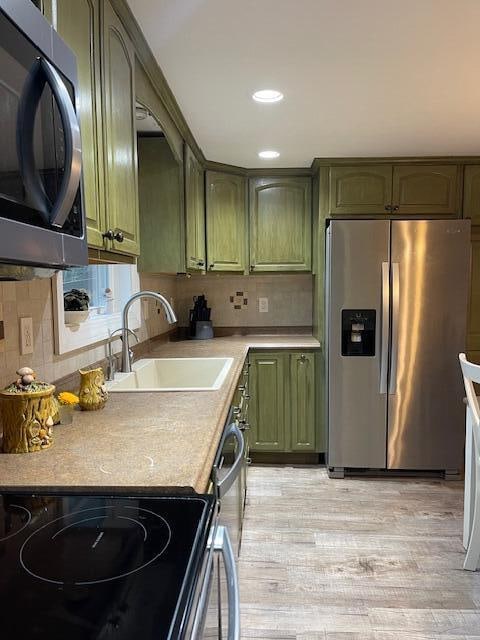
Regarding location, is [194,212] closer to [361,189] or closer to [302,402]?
[361,189]

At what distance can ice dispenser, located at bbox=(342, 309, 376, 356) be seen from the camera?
3.15m

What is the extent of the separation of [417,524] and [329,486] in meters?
0.64

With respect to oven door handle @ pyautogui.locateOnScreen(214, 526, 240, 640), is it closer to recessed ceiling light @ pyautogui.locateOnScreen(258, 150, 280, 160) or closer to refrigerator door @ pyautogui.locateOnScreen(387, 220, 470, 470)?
refrigerator door @ pyautogui.locateOnScreen(387, 220, 470, 470)

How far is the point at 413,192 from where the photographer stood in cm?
331

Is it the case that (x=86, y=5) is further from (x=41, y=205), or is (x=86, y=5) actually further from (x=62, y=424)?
(x=62, y=424)

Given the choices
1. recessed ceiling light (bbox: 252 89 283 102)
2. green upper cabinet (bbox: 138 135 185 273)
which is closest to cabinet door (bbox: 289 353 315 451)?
green upper cabinet (bbox: 138 135 185 273)

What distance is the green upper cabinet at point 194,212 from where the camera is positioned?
9.34ft

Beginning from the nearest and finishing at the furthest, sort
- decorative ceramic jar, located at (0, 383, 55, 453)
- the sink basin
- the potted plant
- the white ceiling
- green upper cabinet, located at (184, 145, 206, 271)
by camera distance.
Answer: decorative ceramic jar, located at (0, 383, 55, 453) < the white ceiling < the potted plant < the sink basin < green upper cabinet, located at (184, 145, 206, 271)

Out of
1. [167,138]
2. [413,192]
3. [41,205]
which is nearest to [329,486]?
[413,192]

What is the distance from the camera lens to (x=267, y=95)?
7.18ft

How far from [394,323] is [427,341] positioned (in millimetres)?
249

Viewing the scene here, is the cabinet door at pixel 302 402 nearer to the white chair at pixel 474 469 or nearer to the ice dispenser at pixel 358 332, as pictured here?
the ice dispenser at pixel 358 332

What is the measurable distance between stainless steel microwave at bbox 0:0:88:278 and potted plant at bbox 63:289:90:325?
921mm

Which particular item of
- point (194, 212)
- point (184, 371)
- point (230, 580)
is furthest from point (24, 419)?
point (194, 212)
